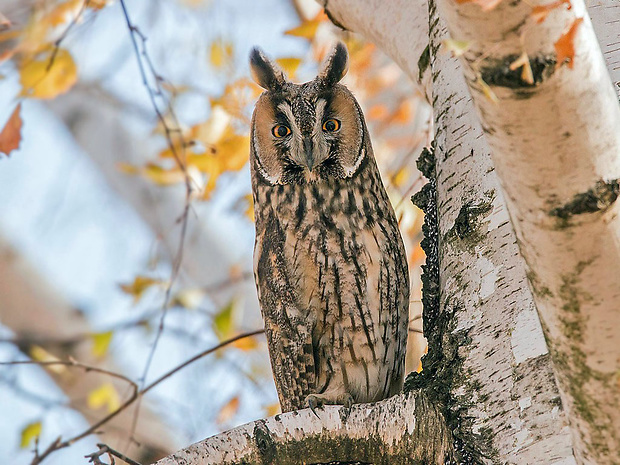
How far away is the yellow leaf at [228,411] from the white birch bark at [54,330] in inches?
12.0

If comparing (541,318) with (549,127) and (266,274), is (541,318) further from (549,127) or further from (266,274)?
(266,274)

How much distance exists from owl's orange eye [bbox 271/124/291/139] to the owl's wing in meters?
0.26

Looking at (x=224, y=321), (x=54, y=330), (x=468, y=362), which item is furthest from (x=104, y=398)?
(x=468, y=362)

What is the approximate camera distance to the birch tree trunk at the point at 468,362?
127 cm

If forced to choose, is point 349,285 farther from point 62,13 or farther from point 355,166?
point 62,13

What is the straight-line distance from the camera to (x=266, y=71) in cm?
217

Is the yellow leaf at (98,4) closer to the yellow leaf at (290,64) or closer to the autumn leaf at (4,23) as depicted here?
the autumn leaf at (4,23)

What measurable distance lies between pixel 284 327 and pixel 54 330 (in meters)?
2.67

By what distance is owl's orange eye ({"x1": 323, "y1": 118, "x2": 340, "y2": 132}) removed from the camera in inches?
82.7

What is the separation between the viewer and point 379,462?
1408mm

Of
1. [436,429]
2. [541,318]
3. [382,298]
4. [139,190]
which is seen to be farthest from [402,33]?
[139,190]

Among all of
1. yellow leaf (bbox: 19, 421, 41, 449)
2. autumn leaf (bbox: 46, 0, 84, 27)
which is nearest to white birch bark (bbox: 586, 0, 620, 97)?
autumn leaf (bbox: 46, 0, 84, 27)

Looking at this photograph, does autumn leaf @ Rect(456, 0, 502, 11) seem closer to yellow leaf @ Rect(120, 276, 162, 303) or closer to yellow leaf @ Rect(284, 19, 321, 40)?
yellow leaf @ Rect(284, 19, 321, 40)

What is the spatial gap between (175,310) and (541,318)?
12.1ft
